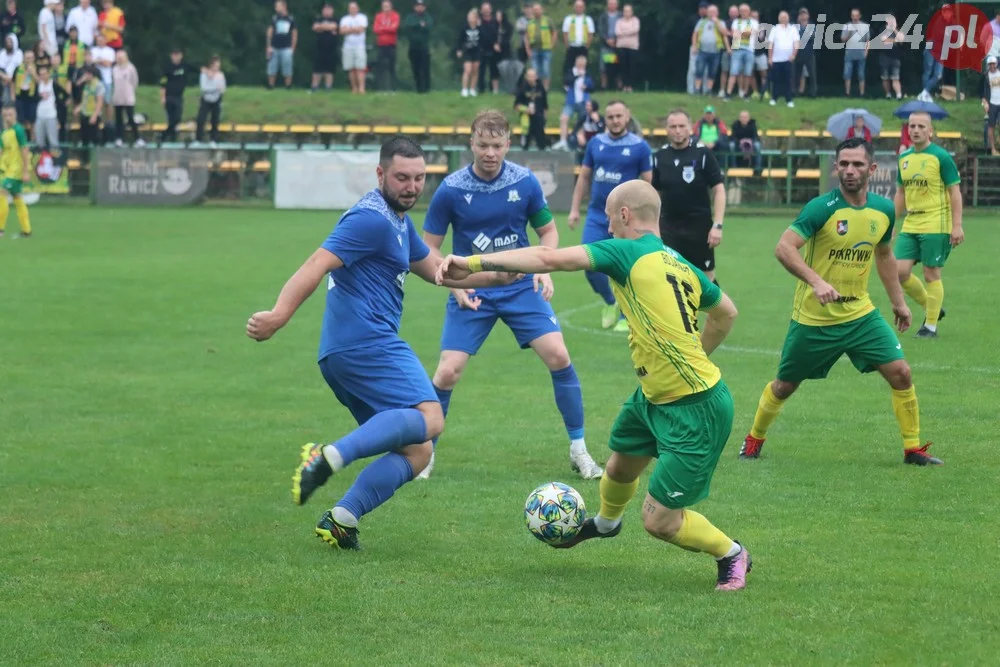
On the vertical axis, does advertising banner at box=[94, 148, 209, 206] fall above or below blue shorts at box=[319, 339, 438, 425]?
below

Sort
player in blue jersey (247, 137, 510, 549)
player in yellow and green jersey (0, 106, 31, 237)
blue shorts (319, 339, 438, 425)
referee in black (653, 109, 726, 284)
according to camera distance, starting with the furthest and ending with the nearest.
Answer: player in yellow and green jersey (0, 106, 31, 237), referee in black (653, 109, 726, 284), blue shorts (319, 339, 438, 425), player in blue jersey (247, 137, 510, 549)

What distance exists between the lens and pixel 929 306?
14203mm

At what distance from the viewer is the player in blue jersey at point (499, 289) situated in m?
8.61

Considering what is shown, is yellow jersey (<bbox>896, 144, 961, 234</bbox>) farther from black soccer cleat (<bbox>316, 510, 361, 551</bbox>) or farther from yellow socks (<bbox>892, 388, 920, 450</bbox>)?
black soccer cleat (<bbox>316, 510, 361, 551</bbox>)

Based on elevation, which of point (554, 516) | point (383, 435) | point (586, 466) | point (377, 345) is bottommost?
point (586, 466)

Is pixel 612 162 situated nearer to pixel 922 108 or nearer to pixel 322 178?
pixel 922 108

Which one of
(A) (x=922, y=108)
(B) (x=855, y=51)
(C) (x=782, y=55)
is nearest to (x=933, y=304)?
(A) (x=922, y=108)

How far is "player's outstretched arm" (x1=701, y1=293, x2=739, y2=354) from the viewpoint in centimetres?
623

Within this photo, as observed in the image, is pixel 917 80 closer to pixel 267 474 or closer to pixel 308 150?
pixel 308 150

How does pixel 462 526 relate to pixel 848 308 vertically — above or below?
below

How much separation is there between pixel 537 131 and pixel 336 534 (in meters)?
26.1

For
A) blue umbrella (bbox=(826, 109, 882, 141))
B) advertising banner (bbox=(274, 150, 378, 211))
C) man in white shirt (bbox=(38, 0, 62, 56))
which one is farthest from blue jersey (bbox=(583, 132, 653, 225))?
man in white shirt (bbox=(38, 0, 62, 56))

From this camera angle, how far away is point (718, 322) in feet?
20.6

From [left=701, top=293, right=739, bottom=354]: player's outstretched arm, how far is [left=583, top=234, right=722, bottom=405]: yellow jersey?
0.18 metres
